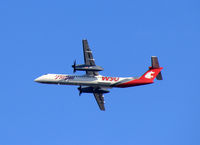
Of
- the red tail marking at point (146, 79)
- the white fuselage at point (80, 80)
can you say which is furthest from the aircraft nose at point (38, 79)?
the red tail marking at point (146, 79)

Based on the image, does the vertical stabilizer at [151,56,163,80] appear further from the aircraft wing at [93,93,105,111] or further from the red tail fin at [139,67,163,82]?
the aircraft wing at [93,93,105,111]

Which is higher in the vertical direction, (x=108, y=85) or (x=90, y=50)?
(x=90, y=50)

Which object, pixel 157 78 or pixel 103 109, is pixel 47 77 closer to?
pixel 103 109

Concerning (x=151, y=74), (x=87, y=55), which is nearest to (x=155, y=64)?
(x=151, y=74)

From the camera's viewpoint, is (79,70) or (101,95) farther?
(101,95)

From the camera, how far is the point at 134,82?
8200 centimetres

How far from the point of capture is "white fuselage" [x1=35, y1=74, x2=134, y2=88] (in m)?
82.9

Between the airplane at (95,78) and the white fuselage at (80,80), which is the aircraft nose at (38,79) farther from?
the airplane at (95,78)

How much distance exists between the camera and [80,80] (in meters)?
83.9

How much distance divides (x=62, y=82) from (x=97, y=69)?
7.03 m

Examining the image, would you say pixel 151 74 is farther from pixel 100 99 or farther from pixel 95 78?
pixel 100 99

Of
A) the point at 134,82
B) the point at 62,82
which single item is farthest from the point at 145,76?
the point at 62,82

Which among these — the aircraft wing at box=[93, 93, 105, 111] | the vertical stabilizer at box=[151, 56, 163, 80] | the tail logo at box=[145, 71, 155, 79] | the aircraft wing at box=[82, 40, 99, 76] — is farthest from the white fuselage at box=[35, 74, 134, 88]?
the aircraft wing at box=[93, 93, 105, 111]

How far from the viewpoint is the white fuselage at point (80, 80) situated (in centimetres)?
8288
